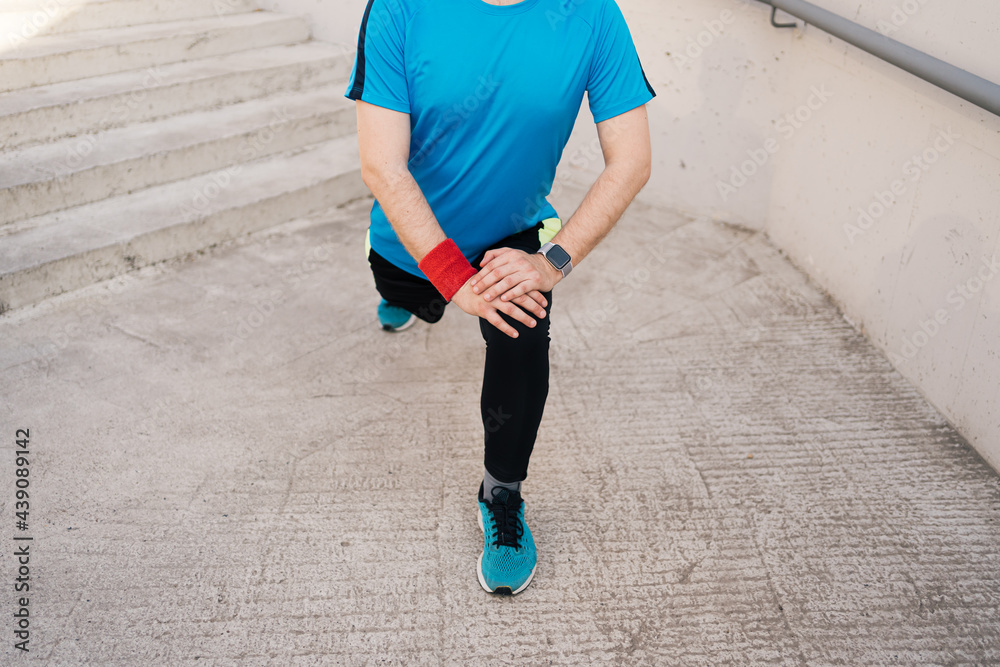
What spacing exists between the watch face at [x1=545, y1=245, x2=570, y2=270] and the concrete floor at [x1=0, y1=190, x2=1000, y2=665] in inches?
28.1

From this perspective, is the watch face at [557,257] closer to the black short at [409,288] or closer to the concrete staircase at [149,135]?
the black short at [409,288]

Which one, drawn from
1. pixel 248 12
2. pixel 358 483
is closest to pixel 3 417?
pixel 358 483

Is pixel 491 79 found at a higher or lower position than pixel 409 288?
higher

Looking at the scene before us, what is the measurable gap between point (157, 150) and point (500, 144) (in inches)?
90.0

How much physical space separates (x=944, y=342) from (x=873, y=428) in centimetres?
37

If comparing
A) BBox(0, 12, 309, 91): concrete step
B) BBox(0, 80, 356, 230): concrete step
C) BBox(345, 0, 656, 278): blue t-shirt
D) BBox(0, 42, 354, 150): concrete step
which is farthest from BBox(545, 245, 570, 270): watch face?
BBox(0, 12, 309, 91): concrete step

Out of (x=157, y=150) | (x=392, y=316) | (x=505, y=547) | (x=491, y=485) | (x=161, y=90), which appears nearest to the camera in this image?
(x=505, y=547)

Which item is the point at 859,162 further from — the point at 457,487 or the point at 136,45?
the point at 136,45

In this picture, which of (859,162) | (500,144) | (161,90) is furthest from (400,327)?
(161,90)

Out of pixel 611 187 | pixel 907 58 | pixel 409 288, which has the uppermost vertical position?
pixel 907 58

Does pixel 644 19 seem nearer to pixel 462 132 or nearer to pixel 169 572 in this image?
pixel 462 132

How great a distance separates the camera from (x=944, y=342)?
2508 mm

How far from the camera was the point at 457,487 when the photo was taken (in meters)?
2.22

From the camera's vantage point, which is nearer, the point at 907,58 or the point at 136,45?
the point at 907,58
